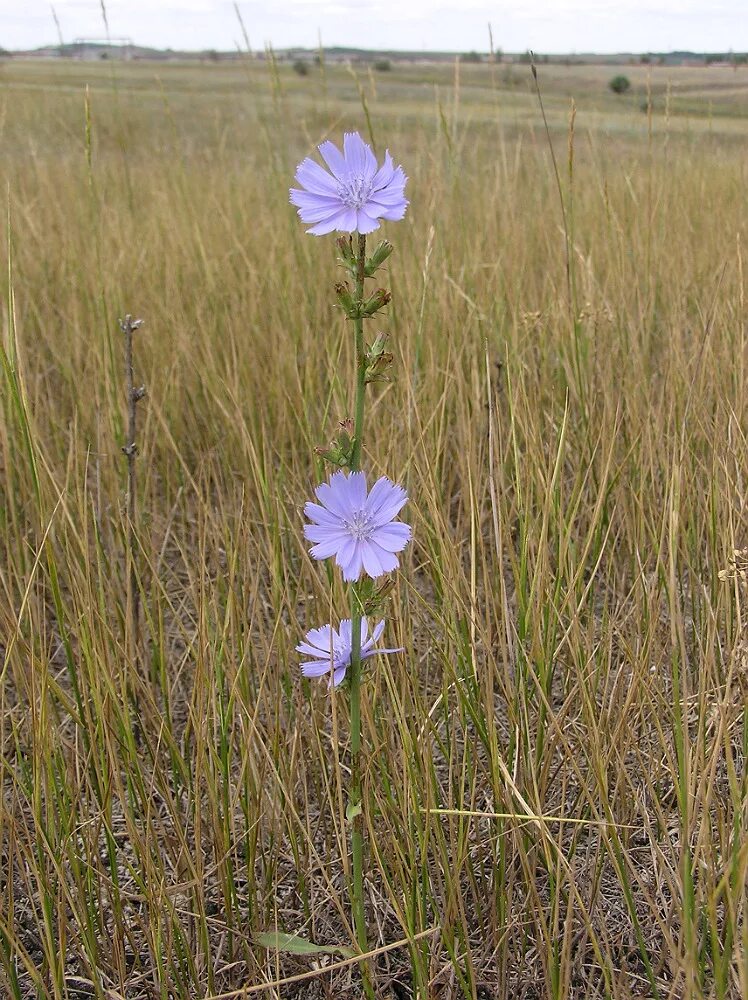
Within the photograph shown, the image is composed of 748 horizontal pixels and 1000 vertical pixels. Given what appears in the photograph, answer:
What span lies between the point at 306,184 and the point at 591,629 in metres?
0.71

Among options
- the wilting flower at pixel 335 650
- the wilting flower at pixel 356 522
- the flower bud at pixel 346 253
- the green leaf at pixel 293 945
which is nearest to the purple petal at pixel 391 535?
the wilting flower at pixel 356 522

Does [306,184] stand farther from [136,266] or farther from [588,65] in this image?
[588,65]

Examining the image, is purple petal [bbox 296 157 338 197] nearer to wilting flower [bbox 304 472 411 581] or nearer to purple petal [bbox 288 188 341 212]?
purple petal [bbox 288 188 341 212]

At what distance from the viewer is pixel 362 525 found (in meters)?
0.84

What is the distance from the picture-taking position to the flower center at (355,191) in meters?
0.84

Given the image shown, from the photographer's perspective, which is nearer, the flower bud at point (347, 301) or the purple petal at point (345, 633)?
the flower bud at point (347, 301)

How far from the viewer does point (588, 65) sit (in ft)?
130

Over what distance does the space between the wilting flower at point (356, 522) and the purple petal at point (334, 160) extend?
295mm

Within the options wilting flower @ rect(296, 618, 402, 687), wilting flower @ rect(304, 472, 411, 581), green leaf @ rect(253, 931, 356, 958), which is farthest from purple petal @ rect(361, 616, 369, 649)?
green leaf @ rect(253, 931, 356, 958)

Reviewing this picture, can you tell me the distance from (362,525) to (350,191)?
12.9 inches

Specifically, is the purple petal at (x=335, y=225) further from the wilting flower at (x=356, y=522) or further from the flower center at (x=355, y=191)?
the wilting flower at (x=356, y=522)

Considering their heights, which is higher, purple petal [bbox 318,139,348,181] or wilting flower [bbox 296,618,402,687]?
purple petal [bbox 318,139,348,181]

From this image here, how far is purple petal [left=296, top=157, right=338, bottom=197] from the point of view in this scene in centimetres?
87

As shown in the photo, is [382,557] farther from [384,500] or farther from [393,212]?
[393,212]
